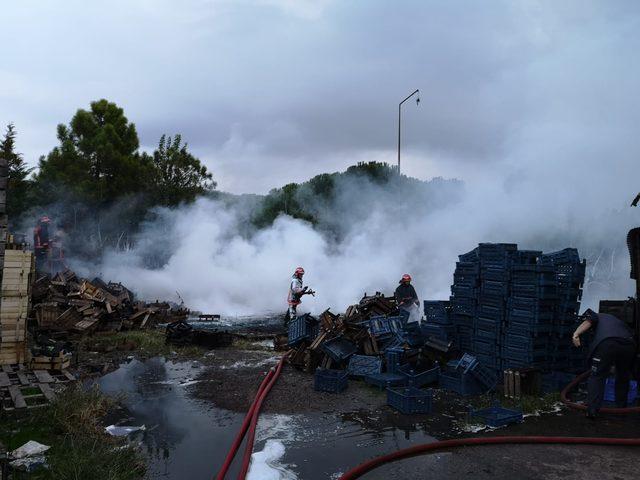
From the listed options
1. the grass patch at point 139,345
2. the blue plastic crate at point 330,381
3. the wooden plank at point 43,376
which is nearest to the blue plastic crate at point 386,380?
the blue plastic crate at point 330,381

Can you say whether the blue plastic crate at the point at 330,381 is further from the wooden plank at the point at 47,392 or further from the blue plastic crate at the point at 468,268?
the wooden plank at the point at 47,392

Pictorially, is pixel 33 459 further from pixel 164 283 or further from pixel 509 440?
pixel 164 283

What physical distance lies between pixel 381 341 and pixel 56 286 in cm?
1202

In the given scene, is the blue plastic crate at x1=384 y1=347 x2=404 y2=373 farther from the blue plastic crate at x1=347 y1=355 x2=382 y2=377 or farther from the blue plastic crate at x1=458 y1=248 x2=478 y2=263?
the blue plastic crate at x1=458 y1=248 x2=478 y2=263

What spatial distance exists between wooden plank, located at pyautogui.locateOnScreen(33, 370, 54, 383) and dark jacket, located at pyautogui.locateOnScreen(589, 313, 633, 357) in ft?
31.6

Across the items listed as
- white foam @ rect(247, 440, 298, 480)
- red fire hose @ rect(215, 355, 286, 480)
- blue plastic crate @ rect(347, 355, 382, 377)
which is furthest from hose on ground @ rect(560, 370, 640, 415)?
red fire hose @ rect(215, 355, 286, 480)

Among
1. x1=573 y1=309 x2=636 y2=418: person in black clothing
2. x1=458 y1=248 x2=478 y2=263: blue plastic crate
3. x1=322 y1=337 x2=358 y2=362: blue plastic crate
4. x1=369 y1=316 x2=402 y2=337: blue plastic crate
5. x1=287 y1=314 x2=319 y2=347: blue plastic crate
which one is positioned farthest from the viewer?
x1=287 y1=314 x2=319 y2=347: blue plastic crate

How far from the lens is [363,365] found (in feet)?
32.7

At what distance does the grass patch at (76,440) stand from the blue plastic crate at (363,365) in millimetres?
4715

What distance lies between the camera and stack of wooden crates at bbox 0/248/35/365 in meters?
9.95

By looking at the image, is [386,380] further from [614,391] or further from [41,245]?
[41,245]

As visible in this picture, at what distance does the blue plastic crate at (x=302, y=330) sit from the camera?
451 inches

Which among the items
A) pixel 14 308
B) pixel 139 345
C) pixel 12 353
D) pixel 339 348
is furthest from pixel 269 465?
pixel 139 345

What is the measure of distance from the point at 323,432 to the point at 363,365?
3027 millimetres
